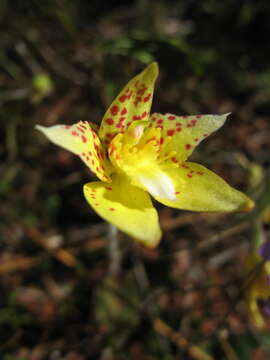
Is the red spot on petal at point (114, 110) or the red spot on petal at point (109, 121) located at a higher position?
the red spot on petal at point (114, 110)

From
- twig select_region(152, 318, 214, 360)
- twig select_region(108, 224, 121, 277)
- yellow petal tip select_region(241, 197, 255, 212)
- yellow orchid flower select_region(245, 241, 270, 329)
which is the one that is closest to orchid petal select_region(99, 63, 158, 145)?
yellow petal tip select_region(241, 197, 255, 212)

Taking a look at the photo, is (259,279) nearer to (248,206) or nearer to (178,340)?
(248,206)

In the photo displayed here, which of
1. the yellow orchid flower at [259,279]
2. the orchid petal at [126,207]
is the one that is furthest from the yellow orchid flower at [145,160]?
the yellow orchid flower at [259,279]

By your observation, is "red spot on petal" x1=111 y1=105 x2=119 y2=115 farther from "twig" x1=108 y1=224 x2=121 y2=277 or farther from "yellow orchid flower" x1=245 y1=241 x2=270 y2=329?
"yellow orchid flower" x1=245 y1=241 x2=270 y2=329

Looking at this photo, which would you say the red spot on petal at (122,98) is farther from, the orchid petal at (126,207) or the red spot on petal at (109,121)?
the orchid petal at (126,207)

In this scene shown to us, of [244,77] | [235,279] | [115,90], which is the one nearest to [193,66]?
[115,90]

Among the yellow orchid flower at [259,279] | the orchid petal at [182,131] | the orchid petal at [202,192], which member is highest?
the orchid petal at [182,131]

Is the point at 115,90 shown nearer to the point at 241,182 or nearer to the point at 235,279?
the point at 241,182
